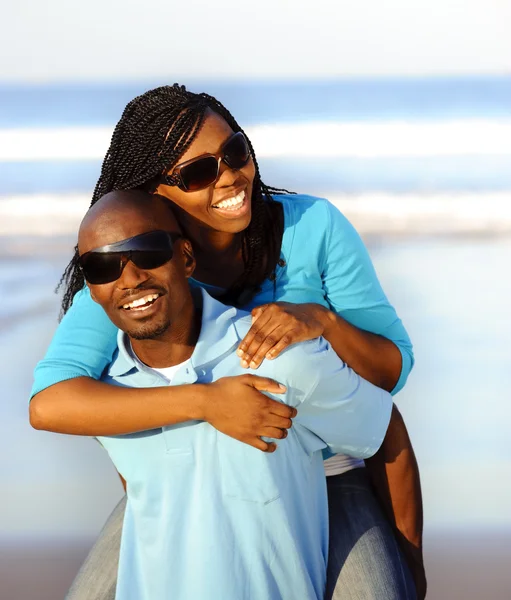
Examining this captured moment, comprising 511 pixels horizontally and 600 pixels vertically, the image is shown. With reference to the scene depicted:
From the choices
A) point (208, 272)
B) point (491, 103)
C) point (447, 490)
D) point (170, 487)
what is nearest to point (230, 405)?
point (170, 487)

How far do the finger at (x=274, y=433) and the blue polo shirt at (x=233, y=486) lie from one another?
4 centimetres

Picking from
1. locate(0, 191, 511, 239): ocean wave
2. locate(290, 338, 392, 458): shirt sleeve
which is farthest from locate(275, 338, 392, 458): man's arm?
locate(0, 191, 511, 239): ocean wave

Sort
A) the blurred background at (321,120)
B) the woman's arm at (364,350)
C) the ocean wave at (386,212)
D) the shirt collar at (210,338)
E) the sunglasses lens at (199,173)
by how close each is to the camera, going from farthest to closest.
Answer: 1. the ocean wave at (386,212)
2. the blurred background at (321,120)
3. the sunglasses lens at (199,173)
4. the woman's arm at (364,350)
5. the shirt collar at (210,338)

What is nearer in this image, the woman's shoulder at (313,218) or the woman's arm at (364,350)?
the woman's arm at (364,350)

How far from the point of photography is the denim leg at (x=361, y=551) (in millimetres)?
1860

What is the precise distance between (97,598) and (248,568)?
0.45m

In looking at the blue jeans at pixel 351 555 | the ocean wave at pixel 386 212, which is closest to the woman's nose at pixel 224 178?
the blue jeans at pixel 351 555

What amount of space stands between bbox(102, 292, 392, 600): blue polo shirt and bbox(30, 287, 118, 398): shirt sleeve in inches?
4.2

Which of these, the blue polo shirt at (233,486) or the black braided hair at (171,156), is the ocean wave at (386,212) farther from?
the blue polo shirt at (233,486)

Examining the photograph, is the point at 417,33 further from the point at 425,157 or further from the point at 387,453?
the point at 387,453

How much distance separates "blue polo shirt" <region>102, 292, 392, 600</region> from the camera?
168 cm

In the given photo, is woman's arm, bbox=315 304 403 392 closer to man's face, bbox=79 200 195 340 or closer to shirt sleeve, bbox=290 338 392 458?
shirt sleeve, bbox=290 338 392 458

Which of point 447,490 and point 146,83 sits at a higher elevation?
point 146,83

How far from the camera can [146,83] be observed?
367 centimetres
